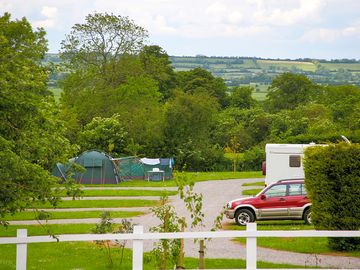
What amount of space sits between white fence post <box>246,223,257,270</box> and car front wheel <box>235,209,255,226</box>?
14158mm

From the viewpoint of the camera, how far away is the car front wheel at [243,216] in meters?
26.1

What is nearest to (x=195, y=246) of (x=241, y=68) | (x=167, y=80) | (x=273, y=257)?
(x=273, y=257)

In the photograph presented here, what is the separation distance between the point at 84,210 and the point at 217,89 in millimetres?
64013

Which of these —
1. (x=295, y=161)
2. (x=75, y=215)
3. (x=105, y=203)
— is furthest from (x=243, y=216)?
(x=105, y=203)

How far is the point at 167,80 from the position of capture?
8788 cm

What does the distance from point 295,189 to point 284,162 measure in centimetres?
852

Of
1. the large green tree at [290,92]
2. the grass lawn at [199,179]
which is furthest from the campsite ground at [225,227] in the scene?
the large green tree at [290,92]

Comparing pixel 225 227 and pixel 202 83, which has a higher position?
pixel 202 83

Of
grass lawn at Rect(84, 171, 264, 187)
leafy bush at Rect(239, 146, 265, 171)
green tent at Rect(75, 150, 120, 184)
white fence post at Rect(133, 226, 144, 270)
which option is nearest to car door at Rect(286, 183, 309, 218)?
white fence post at Rect(133, 226, 144, 270)

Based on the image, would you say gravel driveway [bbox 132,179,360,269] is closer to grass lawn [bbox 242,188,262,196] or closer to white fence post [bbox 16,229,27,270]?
white fence post [bbox 16,229,27,270]

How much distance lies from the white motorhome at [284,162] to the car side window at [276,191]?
8109 millimetres

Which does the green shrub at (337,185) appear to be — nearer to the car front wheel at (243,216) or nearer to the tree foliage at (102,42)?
the car front wheel at (243,216)

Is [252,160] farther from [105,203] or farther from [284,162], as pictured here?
[105,203]

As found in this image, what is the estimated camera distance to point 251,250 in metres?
12.0
